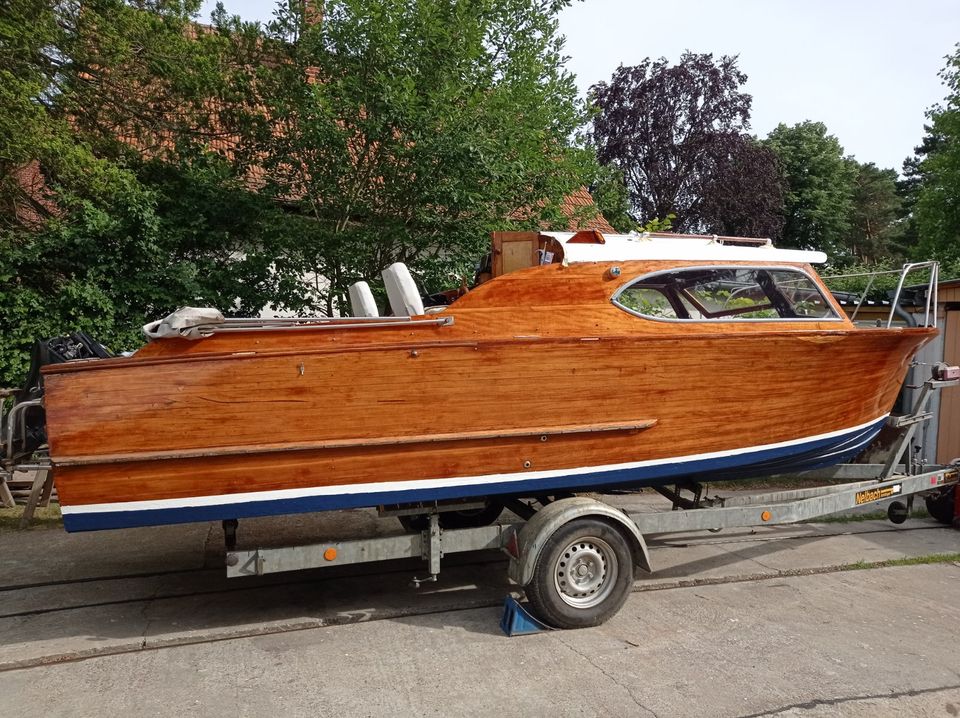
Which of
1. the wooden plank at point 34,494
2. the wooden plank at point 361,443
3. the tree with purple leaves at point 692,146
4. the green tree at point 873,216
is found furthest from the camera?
the green tree at point 873,216

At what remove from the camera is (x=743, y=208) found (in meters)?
28.0

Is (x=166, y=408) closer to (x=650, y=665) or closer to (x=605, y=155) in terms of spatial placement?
(x=650, y=665)

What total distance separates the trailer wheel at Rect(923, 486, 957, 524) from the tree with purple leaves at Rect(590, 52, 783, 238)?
2204 centimetres

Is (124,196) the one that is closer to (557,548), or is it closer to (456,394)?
→ (456,394)

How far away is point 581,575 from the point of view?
16.2 ft

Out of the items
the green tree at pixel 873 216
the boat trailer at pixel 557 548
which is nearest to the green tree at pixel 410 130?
the boat trailer at pixel 557 548

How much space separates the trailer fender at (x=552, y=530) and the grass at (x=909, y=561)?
2266 millimetres

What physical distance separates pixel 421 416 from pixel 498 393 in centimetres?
50

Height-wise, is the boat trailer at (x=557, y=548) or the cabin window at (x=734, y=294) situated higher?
the cabin window at (x=734, y=294)

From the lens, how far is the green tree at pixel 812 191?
36.4 metres

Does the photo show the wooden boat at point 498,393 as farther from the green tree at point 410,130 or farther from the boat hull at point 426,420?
the green tree at point 410,130

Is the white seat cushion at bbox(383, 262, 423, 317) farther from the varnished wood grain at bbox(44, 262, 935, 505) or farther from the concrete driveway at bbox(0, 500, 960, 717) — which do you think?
the concrete driveway at bbox(0, 500, 960, 717)

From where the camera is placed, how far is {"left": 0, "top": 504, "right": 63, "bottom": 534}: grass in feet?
24.0

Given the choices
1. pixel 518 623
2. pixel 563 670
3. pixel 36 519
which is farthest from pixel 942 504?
pixel 36 519
